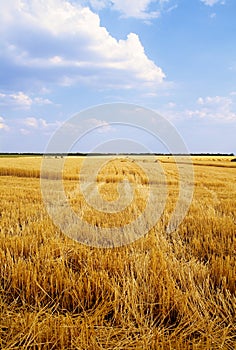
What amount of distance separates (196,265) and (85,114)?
6.55 m

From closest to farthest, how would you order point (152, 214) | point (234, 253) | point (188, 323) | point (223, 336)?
1. point (223, 336)
2. point (188, 323)
3. point (234, 253)
4. point (152, 214)

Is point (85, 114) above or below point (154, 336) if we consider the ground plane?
above

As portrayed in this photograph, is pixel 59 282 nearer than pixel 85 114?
Yes

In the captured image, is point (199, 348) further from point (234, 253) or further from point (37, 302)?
point (234, 253)

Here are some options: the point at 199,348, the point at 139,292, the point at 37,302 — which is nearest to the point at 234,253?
the point at 139,292

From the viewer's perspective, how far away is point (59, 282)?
3.52m

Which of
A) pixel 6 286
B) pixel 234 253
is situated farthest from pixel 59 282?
pixel 234 253

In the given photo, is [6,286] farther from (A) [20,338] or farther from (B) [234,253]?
(B) [234,253]

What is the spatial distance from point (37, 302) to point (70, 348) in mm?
796

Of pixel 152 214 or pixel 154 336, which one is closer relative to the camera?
pixel 154 336

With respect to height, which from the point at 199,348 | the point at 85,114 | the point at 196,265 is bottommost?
the point at 199,348

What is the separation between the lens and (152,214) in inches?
288

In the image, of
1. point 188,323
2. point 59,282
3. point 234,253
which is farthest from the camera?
point 234,253

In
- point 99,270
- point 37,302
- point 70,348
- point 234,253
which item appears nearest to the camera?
point 70,348
